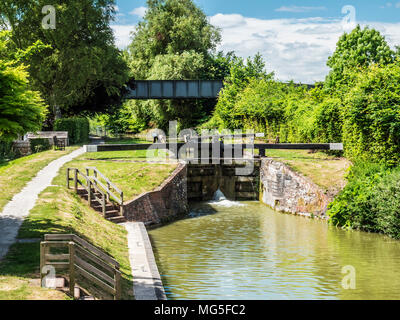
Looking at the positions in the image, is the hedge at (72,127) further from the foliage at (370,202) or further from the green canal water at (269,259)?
the foliage at (370,202)

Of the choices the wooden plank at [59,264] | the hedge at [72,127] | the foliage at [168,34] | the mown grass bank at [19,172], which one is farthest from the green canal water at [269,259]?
the foliage at [168,34]

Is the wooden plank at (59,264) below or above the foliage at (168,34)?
below

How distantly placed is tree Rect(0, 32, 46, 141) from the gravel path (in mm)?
2901

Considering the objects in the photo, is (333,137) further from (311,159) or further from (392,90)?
(392,90)

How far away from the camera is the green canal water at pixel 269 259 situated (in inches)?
567

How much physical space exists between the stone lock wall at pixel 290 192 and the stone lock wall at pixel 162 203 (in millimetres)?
4924

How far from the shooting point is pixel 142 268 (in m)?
14.8

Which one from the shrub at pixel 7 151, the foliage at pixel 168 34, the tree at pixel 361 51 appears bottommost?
the shrub at pixel 7 151

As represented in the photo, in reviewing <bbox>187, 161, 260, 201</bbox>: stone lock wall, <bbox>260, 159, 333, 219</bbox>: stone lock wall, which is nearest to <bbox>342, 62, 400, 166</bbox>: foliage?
<bbox>260, 159, 333, 219</bbox>: stone lock wall

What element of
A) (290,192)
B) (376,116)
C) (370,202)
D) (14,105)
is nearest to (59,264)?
(14,105)

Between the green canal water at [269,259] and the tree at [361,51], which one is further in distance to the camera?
the tree at [361,51]

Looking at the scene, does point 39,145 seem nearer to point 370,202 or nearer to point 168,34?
point 370,202

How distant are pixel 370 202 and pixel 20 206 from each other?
45.0ft
